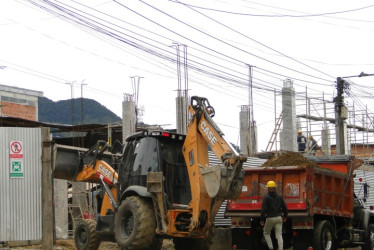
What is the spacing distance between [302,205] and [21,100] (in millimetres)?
49405

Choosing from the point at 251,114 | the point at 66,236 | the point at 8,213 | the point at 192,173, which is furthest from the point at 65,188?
the point at 251,114

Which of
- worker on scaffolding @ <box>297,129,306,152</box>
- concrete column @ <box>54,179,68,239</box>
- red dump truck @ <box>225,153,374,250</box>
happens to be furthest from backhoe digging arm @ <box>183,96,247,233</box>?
worker on scaffolding @ <box>297,129,306,152</box>

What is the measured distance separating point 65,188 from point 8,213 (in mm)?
7065

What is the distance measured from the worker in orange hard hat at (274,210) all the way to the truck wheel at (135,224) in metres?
2.63

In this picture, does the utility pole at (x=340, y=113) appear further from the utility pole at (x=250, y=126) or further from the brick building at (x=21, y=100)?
the brick building at (x=21, y=100)

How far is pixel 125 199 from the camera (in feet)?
46.4

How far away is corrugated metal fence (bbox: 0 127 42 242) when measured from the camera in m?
13.9

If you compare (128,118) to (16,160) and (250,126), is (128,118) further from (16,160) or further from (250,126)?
(16,160)

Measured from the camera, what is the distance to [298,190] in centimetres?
1486

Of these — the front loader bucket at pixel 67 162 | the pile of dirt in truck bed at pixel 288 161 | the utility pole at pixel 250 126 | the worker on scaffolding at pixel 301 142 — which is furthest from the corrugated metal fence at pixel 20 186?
the worker on scaffolding at pixel 301 142

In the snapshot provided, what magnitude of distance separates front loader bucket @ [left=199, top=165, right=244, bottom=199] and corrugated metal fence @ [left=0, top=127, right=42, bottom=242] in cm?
418

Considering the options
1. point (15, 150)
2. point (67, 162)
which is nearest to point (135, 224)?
point (15, 150)

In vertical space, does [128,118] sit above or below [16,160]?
above

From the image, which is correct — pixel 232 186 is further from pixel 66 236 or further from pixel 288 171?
pixel 66 236
